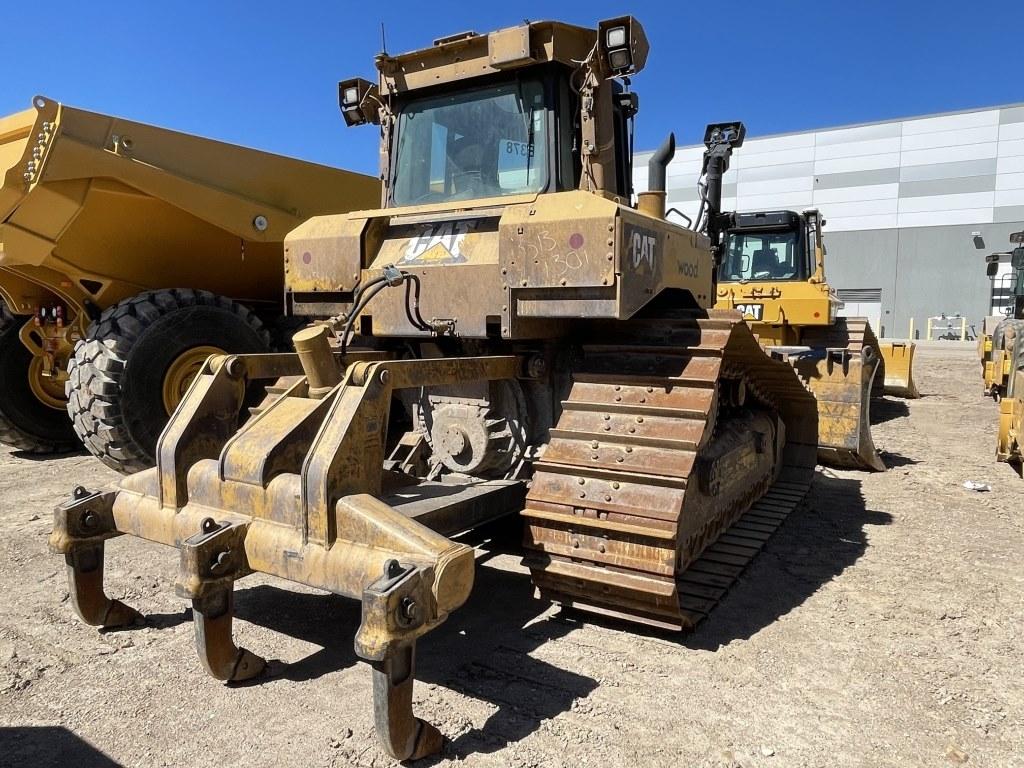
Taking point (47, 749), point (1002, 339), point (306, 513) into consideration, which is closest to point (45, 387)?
point (47, 749)

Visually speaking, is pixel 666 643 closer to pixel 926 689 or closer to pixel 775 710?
pixel 775 710

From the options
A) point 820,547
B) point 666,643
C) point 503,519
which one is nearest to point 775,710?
point 666,643

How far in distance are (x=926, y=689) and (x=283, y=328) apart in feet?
21.2

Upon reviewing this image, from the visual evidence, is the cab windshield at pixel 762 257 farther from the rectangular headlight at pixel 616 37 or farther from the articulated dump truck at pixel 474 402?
the rectangular headlight at pixel 616 37

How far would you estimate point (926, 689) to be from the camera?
2.98m

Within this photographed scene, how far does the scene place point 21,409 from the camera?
7570 millimetres

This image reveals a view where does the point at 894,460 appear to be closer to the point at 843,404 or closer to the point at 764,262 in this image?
the point at 843,404

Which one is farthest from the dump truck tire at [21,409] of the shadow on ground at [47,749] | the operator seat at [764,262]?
the operator seat at [764,262]

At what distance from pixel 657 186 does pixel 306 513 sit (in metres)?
2.78

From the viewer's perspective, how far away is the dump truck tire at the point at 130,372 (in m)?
5.86

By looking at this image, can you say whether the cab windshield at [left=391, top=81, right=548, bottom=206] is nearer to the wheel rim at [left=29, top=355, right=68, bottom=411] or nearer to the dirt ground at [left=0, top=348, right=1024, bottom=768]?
the dirt ground at [left=0, top=348, right=1024, bottom=768]

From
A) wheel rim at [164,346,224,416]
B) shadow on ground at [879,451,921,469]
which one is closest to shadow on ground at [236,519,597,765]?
wheel rim at [164,346,224,416]

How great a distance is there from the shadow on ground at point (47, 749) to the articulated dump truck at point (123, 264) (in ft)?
11.7

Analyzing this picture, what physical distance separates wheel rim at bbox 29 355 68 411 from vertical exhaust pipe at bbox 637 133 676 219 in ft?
20.0
